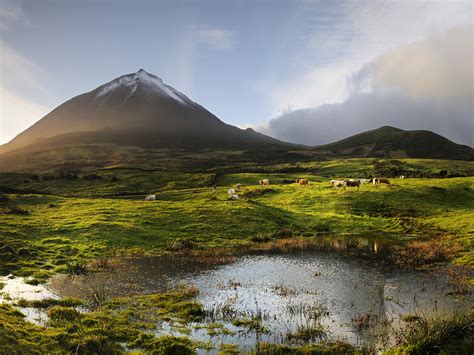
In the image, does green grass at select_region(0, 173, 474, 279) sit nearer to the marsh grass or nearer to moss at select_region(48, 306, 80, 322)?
moss at select_region(48, 306, 80, 322)

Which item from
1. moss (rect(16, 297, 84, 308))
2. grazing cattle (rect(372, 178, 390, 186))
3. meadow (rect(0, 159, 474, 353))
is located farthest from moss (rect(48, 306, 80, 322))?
grazing cattle (rect(372, 178, 390, 186))

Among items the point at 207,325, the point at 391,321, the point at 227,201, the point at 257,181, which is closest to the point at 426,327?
the point at 391,321

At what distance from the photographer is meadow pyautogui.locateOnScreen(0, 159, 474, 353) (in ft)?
97.8

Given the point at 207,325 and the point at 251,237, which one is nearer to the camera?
the point at 207,325

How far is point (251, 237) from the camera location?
150 feet

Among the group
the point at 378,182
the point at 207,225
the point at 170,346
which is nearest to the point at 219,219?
the point at 207,225

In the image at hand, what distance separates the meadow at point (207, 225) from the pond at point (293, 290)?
2.00m

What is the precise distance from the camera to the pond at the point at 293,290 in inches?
733

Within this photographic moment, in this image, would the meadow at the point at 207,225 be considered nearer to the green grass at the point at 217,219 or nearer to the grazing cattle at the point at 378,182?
the green grass at the point at 217,219

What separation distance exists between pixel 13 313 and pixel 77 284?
6.87 m

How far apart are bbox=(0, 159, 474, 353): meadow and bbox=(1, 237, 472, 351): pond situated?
200 cm

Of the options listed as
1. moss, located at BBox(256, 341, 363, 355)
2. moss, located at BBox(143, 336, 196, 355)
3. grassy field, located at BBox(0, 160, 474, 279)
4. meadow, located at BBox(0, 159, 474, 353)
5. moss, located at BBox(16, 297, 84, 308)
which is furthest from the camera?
grassy field, located at BBox(0, 160, 474, 279)

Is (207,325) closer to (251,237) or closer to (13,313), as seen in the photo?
(13,313)

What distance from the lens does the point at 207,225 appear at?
4869 centimetres
